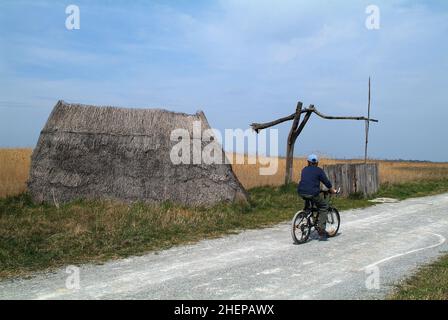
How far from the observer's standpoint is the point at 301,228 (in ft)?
31.1

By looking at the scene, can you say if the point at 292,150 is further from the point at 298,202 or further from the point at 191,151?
the point at 191,151

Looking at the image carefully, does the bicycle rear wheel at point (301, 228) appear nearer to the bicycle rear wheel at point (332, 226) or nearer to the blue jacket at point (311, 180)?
the blue jacket at point (311, 180)

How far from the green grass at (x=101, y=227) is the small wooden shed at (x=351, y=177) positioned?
14.5 ft

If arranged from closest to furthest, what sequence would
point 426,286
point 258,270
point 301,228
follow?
point 426,286, point 258,270, point 301,228

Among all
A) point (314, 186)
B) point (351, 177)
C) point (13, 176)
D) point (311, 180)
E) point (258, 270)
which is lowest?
point (258, 270)

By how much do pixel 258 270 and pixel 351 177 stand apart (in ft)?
39.3

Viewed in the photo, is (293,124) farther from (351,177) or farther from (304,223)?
(304,223)

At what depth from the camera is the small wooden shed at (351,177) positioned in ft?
60.3

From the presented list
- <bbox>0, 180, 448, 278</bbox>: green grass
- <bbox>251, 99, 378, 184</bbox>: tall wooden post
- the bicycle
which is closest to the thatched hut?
<bbox>0, 180, 448, 278</bbox>: green grass

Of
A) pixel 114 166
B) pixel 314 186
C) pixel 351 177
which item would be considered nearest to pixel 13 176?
pixel 114 166

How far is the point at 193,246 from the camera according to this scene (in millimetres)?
9188

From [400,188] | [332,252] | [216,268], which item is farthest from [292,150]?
[216,268]

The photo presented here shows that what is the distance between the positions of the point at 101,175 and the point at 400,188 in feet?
48.9

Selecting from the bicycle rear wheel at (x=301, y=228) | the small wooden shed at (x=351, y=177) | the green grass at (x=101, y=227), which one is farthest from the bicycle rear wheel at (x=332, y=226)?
the small wooden shed at (x=351, y=177)
